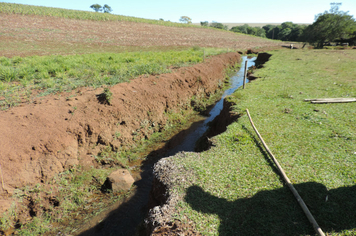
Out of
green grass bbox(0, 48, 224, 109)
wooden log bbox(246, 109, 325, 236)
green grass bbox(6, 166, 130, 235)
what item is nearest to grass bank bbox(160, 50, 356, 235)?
wooden log bbox(246, 109, 325, 236)

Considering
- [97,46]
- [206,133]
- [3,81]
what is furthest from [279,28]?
[3,81]

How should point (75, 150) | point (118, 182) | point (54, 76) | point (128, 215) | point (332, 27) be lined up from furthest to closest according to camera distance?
point (332, 27)
point (54, 76)
point (75, 150)
point (118, 182)
point (128, 215)

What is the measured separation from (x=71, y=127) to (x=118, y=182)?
2.41 metres

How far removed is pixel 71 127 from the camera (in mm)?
6109

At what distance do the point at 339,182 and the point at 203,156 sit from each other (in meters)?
3.11

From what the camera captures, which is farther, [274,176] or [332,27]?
[332,27]

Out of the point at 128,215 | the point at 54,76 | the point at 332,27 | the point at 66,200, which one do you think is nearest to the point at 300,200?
the point at 128,215

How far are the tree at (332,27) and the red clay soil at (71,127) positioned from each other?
34.2m

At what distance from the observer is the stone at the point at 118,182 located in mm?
5793

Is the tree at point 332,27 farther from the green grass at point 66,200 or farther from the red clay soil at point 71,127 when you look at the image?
the green grass at point 66,200

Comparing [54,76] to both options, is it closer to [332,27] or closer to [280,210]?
[280,210]

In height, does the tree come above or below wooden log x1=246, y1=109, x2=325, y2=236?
above

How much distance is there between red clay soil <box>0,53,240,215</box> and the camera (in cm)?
491

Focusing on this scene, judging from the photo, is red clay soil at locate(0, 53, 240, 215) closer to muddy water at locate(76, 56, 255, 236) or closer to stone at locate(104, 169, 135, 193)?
stone at locate(104, 169, 135, 193)
